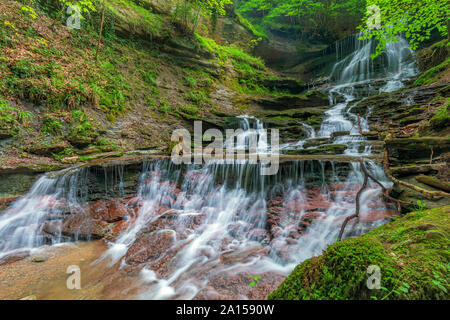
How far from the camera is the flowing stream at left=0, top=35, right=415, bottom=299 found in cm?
309

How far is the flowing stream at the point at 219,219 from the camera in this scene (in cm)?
309

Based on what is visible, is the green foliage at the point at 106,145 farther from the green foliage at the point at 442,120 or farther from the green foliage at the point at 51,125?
the green foliage at the point at 442,120

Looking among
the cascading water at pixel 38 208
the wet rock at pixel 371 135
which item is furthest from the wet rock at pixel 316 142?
the cascading water at pixel 38 208

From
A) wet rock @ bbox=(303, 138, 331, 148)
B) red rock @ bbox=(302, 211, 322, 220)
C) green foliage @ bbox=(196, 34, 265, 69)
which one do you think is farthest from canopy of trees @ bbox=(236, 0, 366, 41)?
red rock @ bbox=(302, 211, 322, 220)

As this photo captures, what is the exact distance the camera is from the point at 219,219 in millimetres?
4918

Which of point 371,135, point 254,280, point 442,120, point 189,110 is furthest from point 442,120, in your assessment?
point 189,110

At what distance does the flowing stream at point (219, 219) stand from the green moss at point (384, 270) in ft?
4.70

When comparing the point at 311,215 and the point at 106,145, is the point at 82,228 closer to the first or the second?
the point at 106,145

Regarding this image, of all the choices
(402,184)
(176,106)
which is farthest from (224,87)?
(402,184)

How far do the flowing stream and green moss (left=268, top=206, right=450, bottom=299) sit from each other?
1433 mm

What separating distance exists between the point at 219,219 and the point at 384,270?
3917 millimetres

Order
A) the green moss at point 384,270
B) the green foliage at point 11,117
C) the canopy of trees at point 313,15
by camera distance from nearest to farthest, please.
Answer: the green moss at point 384,270, the green foliage at point 11,117, the canopy of trees at point 313,15

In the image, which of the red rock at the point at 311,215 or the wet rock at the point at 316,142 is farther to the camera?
the wet rock at the point at 316,142
